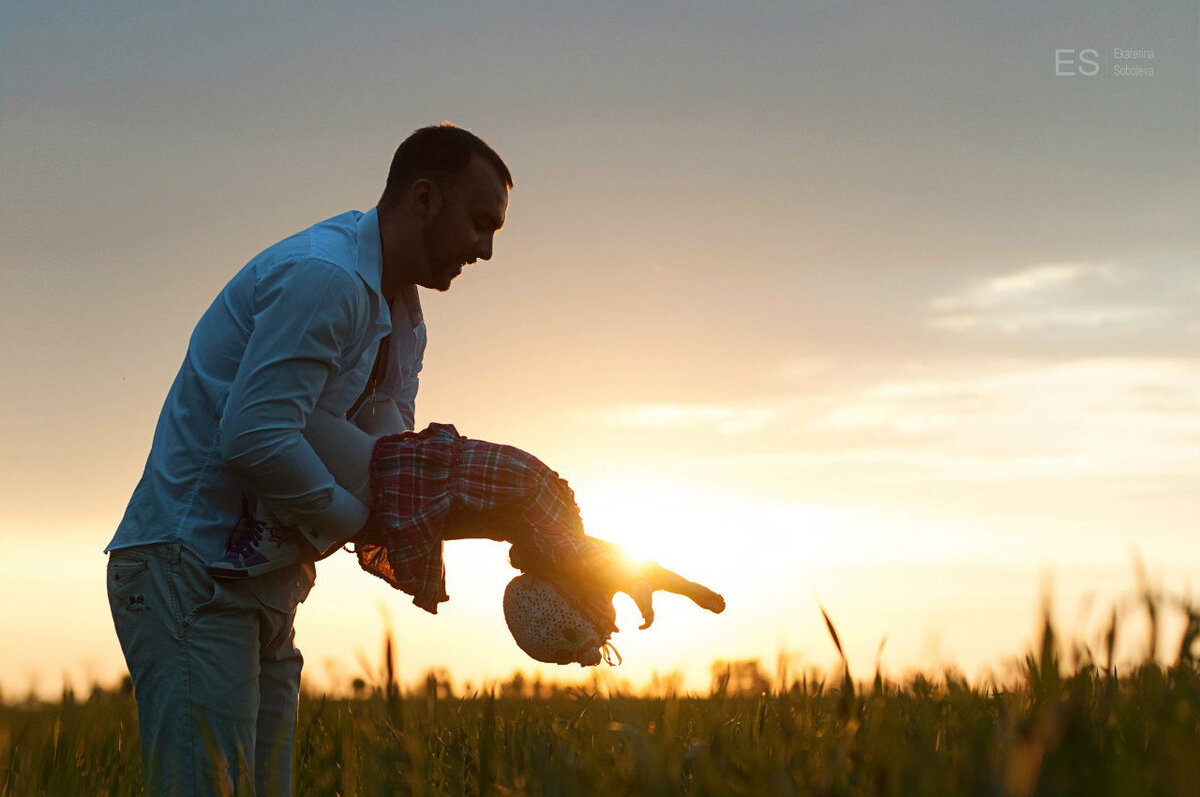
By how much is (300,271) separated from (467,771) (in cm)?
187

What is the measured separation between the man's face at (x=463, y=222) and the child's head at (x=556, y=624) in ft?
4.29

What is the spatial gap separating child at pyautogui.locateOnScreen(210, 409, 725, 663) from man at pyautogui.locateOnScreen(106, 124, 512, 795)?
107 mm

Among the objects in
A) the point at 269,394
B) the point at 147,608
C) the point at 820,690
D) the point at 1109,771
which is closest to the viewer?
the point at 1109,771

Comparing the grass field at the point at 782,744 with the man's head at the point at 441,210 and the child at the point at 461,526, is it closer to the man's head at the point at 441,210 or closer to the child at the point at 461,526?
the child at the point at 461,526

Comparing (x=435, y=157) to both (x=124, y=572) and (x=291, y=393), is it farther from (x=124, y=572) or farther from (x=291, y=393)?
(x=124, y=572)

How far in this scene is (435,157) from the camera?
14.4 feet

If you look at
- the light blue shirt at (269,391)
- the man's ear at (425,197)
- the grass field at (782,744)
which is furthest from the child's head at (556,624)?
the man's ear at (425,197)

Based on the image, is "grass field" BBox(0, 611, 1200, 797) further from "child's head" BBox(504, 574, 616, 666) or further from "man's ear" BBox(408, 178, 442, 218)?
"man's ear" BBox(408, 178, 442, 218)

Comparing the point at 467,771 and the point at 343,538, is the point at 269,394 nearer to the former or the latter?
the point at 343,538

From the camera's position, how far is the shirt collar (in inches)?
163

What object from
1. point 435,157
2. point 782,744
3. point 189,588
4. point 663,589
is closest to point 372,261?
point 435,157

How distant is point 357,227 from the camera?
436 cm

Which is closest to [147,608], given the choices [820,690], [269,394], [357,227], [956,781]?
[269,394]

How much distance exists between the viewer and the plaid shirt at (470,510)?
4.06 metres
